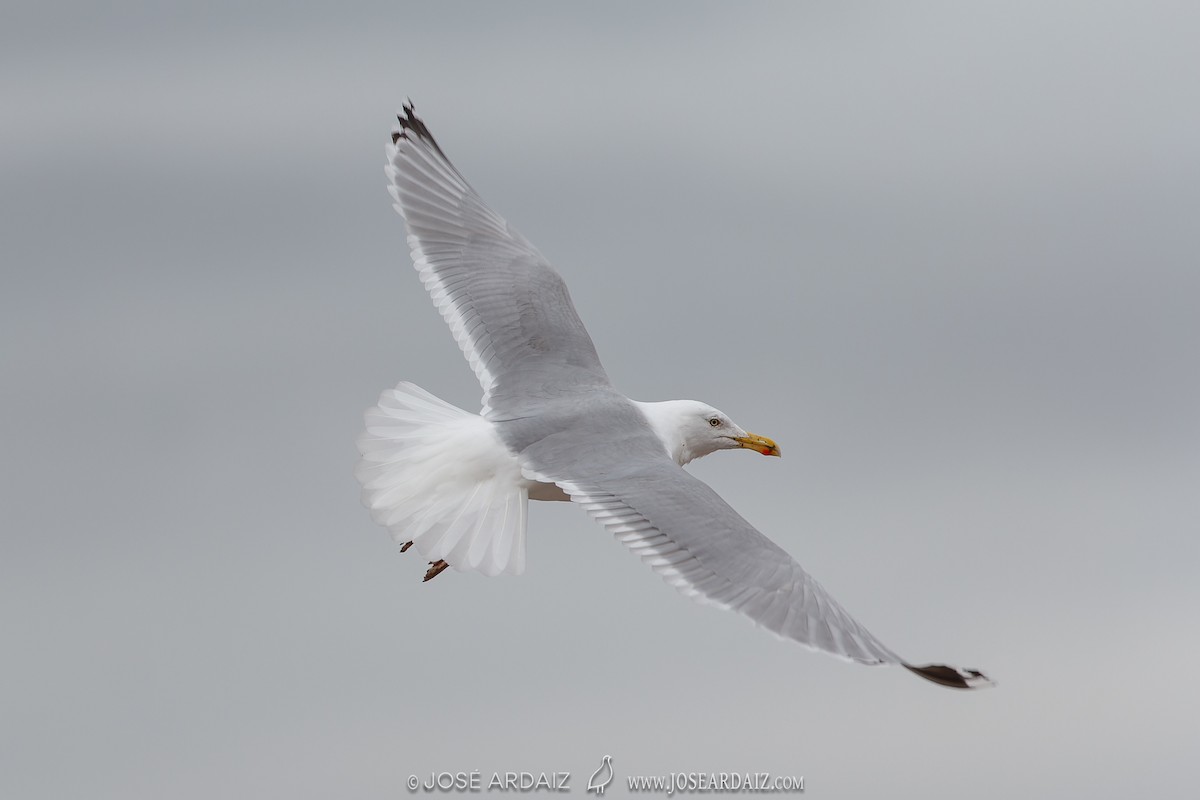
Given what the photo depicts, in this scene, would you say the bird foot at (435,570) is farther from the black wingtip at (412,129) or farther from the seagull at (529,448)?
the black wingtip at (412,129)

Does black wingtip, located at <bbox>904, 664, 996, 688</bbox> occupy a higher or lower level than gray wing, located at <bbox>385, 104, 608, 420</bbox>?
lower

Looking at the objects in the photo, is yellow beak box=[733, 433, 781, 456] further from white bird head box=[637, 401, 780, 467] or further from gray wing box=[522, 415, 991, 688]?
gray wing box=[522, 415, 991, 688]

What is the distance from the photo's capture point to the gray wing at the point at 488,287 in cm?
800

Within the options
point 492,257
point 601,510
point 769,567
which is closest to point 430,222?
point 492,257

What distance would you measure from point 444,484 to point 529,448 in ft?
1.43

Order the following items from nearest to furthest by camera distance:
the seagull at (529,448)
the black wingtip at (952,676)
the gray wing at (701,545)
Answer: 1. the black wingtip at (952,676)
2. the gray wing at (701,545)
3. the seagull at (529,448)

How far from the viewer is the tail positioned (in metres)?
6.78

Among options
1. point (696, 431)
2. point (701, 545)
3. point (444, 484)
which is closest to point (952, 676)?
point (701, 545)

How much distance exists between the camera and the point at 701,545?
6.42 metres

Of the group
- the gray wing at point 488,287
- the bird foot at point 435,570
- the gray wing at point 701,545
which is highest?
the gray wing at point 488,287

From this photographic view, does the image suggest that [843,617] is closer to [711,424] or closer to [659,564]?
[659,564]

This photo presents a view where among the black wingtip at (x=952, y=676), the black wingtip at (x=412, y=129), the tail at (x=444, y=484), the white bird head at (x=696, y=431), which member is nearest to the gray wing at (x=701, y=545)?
the black wingtip at (x=952, y=676)

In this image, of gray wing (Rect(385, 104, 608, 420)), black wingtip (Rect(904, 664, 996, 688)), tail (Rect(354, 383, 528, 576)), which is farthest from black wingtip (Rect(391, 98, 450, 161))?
black wingtip (Rect(904, 664, 996, 688))

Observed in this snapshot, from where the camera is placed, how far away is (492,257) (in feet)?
28.9
